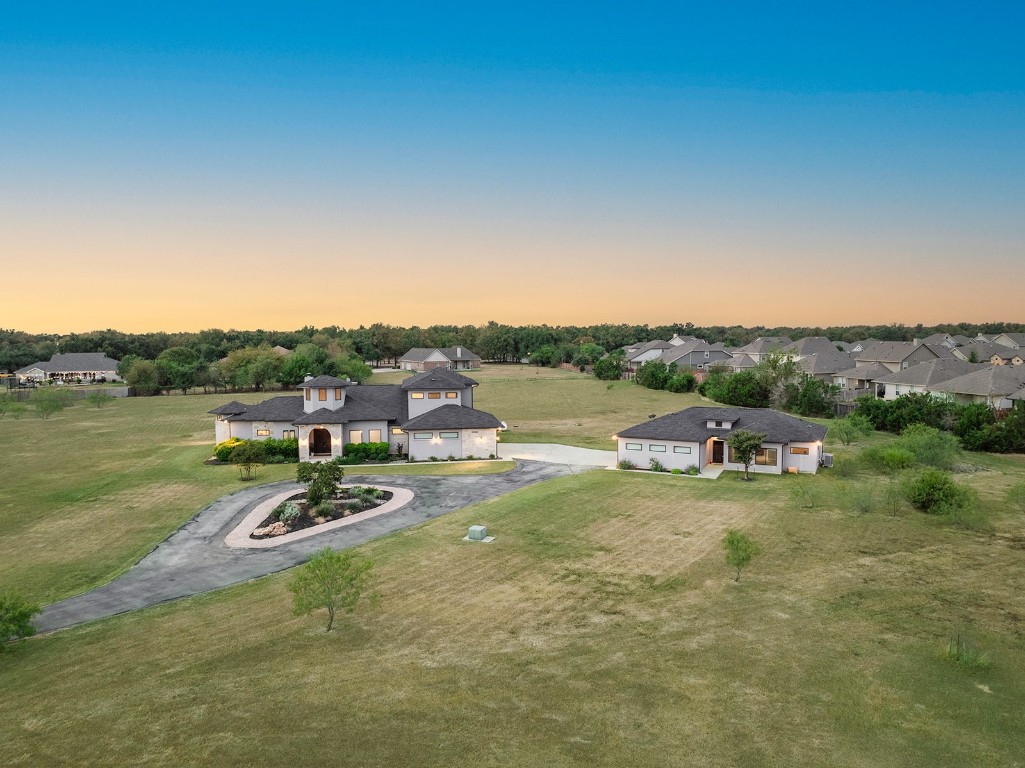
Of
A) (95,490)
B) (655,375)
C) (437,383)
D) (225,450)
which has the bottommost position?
(95,490)

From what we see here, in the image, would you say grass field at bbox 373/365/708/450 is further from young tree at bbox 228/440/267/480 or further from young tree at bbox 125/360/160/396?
young tree at bbox 125/360/160/396

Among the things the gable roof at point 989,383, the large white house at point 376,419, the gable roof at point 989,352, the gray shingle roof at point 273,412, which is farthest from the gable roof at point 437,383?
the gable roof at point 989,352

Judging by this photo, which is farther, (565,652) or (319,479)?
(319,479)

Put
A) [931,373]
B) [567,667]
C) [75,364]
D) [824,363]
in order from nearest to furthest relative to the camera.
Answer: [567,667] → [931,373] → [824,363] → [75,364]

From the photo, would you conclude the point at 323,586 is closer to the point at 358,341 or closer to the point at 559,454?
the point at 559,454

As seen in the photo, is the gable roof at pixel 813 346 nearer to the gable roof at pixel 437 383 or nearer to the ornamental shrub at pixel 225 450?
the gable roof at pixel 437 383

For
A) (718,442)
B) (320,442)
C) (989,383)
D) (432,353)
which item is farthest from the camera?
(432,353)

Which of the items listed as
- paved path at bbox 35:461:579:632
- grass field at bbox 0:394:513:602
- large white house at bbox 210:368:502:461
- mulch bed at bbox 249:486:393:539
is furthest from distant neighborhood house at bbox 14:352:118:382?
mulch bed at bbox 249:486:393:539

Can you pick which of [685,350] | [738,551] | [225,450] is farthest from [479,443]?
[685,350]
